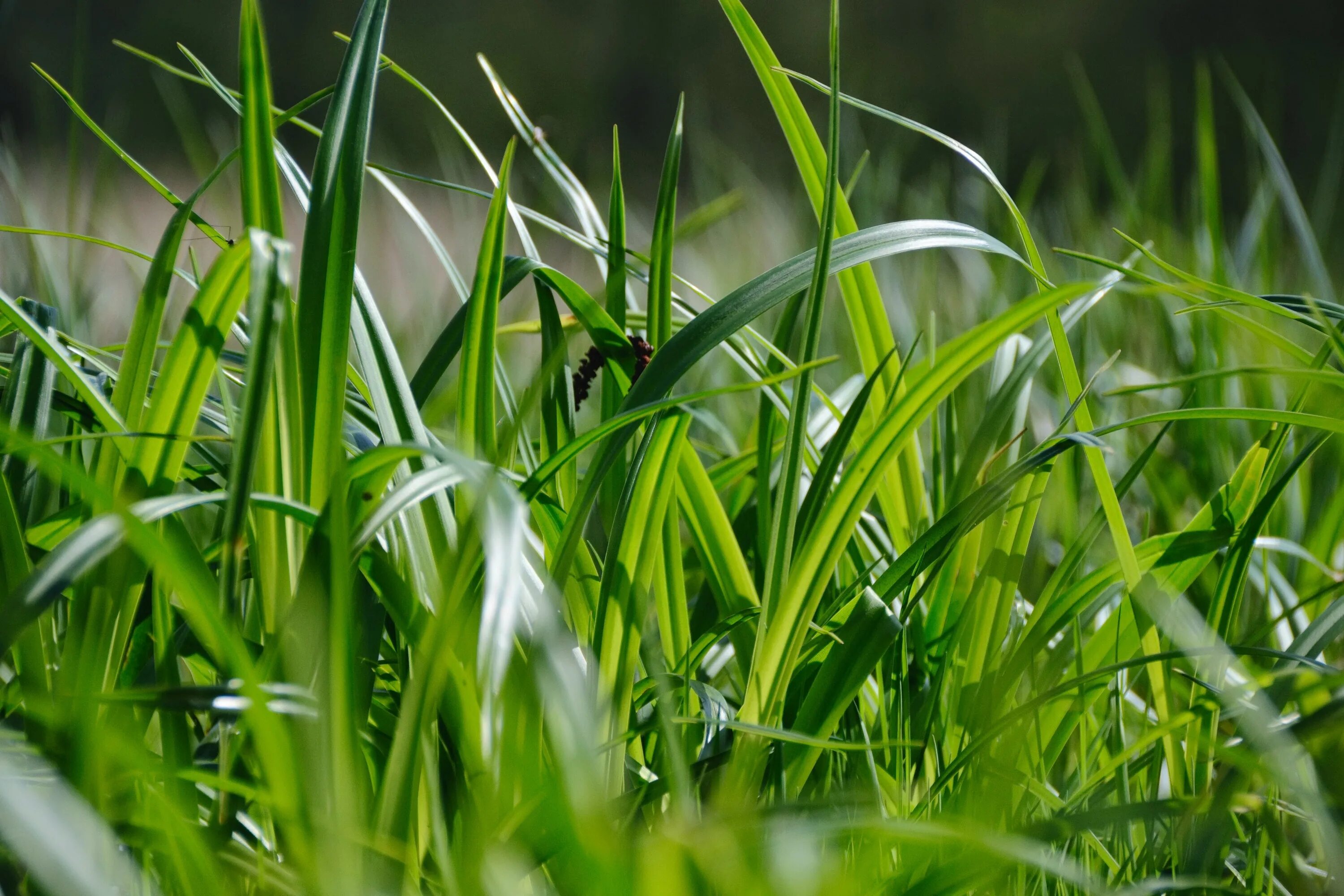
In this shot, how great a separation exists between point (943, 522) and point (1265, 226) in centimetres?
60

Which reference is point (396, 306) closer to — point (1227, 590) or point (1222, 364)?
point (1222, 364)

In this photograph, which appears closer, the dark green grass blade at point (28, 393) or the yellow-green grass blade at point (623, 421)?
the yellow-green grass blade at point (623, 421)

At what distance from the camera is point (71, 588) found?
31 cm

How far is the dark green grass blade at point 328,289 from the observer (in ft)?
0.87

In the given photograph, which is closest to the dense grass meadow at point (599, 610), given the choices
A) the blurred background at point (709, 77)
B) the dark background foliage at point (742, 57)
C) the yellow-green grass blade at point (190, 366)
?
the yellow-green grass blade at point (190, 366)

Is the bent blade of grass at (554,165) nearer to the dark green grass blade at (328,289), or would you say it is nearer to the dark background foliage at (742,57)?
the dark green grass blade at (328,289)

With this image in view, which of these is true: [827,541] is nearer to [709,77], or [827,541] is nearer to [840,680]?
[840,680]

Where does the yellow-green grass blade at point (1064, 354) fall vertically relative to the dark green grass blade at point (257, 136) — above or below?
below

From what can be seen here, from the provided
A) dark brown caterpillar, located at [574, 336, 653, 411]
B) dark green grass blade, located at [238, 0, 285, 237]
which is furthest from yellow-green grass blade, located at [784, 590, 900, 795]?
dark green grass blade, located at [238, 0, 285, 237]

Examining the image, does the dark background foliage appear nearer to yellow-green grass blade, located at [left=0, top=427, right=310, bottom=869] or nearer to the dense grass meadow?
the dense grass meadow

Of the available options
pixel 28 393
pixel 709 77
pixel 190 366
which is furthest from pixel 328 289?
pixel 709 77

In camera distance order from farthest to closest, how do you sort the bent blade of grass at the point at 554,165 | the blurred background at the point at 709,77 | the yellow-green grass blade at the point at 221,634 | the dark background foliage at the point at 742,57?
the dark background foliage at the point at 742,57 → the blurred background at the point at 709,77 → the bent blade of grass at the point at 554,165 → the yellow-green grass blade at the point at 221,634

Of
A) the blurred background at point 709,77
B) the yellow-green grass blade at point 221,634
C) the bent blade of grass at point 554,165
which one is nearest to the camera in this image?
the yellow-green grass blade at point 221,634

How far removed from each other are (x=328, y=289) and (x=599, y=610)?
126mm
